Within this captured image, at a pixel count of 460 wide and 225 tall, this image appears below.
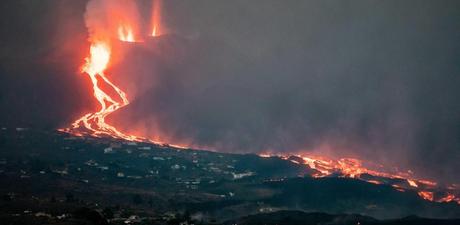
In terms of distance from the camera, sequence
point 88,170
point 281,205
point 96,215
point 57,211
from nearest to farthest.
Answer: point 96,215 < point 57,211 < point 281,205 < point 88,170

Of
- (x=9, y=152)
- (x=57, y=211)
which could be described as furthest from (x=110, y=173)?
(x=57, y=211)

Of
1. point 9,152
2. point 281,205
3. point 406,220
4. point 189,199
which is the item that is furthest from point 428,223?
point 9,152

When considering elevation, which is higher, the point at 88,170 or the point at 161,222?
the point at 88,170

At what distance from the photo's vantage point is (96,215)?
251ft

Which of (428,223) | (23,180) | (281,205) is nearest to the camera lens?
(428,223)

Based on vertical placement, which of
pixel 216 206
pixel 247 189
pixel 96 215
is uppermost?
pixel 247 189

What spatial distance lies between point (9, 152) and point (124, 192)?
71793 mm

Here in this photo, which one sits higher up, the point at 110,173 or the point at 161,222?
the point at 110,173

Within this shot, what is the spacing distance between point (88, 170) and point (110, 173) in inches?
346

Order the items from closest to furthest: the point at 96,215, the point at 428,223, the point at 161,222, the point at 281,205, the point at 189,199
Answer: the point at 96,215 → the point at 161,222 → the point at 428,223 → the point at 189,199 → the point at 281,205

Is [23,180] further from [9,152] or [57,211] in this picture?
[57,211]

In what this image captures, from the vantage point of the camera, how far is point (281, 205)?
Answer: 181375 mm

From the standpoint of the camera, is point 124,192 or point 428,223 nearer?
point 428,223

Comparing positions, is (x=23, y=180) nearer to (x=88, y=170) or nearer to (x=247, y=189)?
(x=88, y=170)
